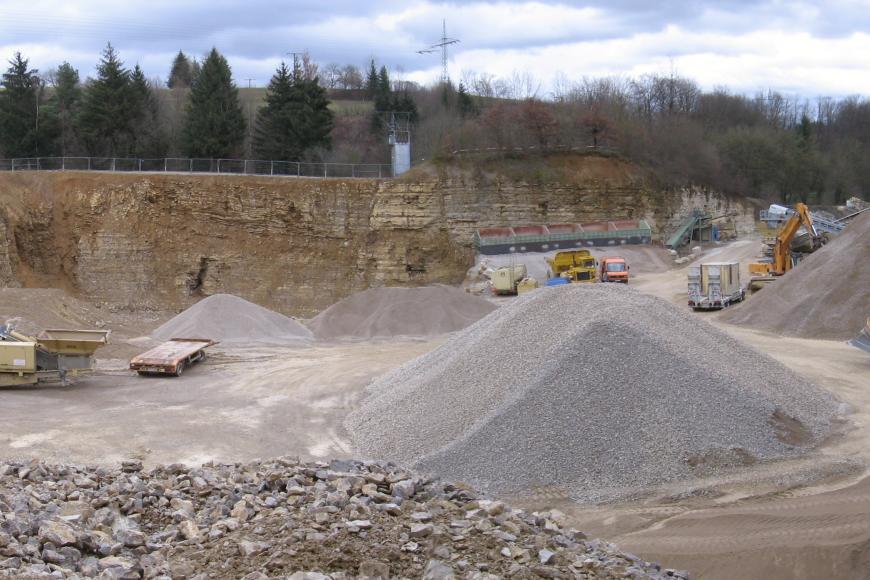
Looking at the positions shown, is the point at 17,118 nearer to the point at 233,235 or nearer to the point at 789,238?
the point at 233,235

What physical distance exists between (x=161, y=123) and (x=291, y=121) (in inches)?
311

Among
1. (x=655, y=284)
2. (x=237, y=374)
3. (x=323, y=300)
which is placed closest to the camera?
(x=237, y=374)

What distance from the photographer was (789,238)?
31.7 m

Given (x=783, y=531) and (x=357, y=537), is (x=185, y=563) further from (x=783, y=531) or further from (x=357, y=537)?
(x=783, y=531)

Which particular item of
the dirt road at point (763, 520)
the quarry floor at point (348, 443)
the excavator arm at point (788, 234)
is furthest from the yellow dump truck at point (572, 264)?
the dirt road at point (763, 520)

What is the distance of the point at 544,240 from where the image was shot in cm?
3994

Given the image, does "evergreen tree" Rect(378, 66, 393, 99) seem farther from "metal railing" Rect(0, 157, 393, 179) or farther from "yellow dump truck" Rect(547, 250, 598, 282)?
"yellow dump truck" Rect(547, 250, 598, 282)

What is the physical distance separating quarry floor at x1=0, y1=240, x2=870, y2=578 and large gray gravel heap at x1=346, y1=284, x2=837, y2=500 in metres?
0.49

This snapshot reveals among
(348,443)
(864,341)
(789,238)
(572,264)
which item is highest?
(789,238)

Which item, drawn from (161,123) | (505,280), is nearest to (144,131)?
(161,123)

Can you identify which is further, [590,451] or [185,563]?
[590,451]

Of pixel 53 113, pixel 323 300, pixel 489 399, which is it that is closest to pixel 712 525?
pixel 489 399

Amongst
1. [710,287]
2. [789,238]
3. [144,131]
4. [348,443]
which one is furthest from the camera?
[144,131]

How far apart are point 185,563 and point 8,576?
1.40 m
